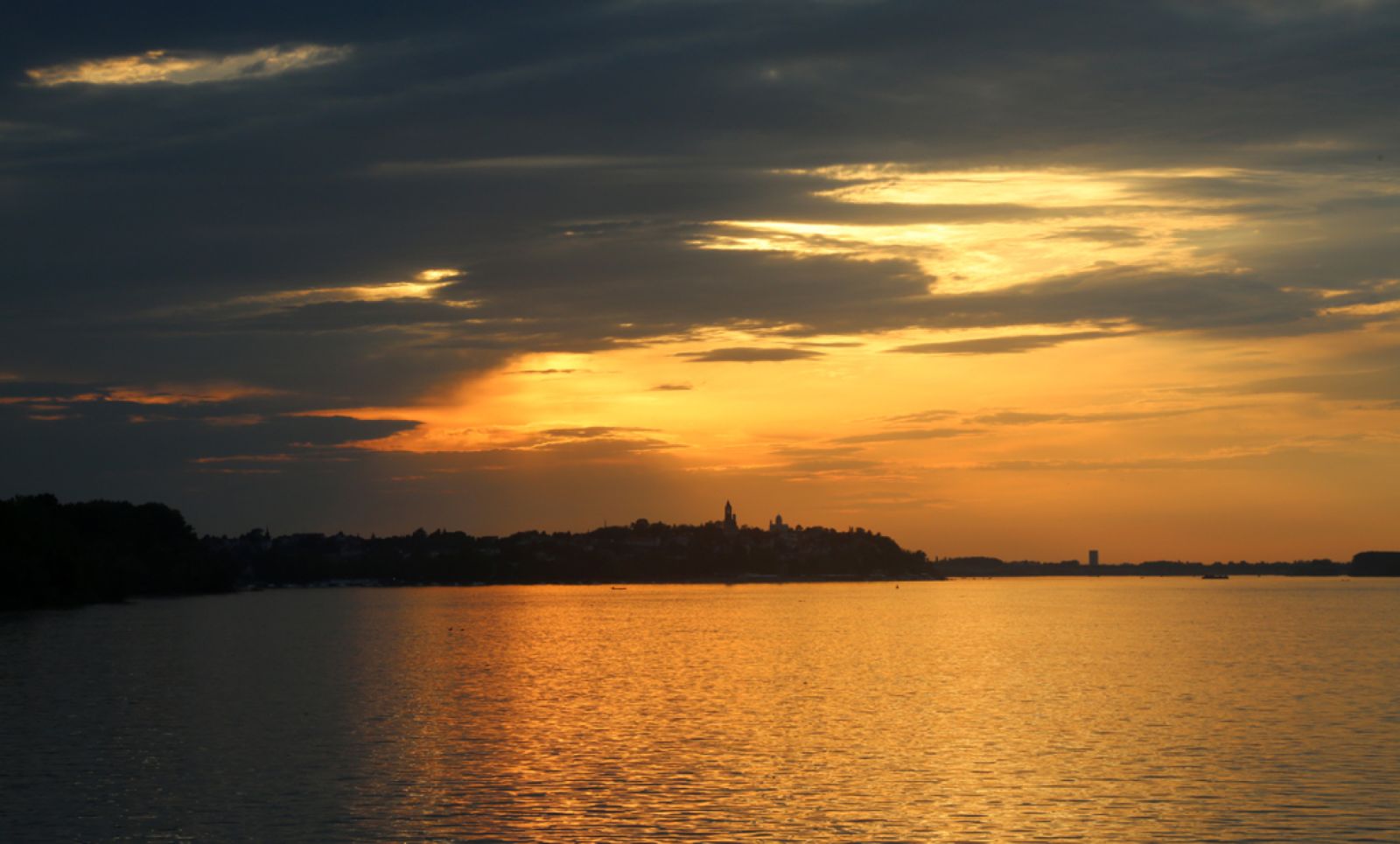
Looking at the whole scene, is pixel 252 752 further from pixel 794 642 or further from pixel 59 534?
pixel 59 534

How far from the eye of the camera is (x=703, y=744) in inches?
2096

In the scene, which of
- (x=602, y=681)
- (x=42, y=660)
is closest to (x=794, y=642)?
(x=602, y=681)

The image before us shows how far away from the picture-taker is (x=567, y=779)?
4547cm

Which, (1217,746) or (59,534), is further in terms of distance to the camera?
(59,534)

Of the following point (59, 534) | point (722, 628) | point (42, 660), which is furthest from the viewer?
point (59, 534)

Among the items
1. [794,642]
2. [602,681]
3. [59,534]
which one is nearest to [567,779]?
[602,681]

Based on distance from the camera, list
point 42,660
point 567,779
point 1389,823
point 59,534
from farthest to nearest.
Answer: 1. point 59,534
2. point 42,660
3. point 567,779
4. point 1389,823

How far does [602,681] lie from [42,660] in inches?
1599

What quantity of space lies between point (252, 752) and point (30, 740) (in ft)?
32.0

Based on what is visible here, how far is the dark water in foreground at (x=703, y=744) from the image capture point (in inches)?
1529

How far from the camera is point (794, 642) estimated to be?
122688 millimetres

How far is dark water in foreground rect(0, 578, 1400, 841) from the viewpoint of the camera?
38.8 metres

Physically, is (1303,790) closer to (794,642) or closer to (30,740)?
(30,740)

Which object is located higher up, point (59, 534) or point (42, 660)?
point (59, 534)
